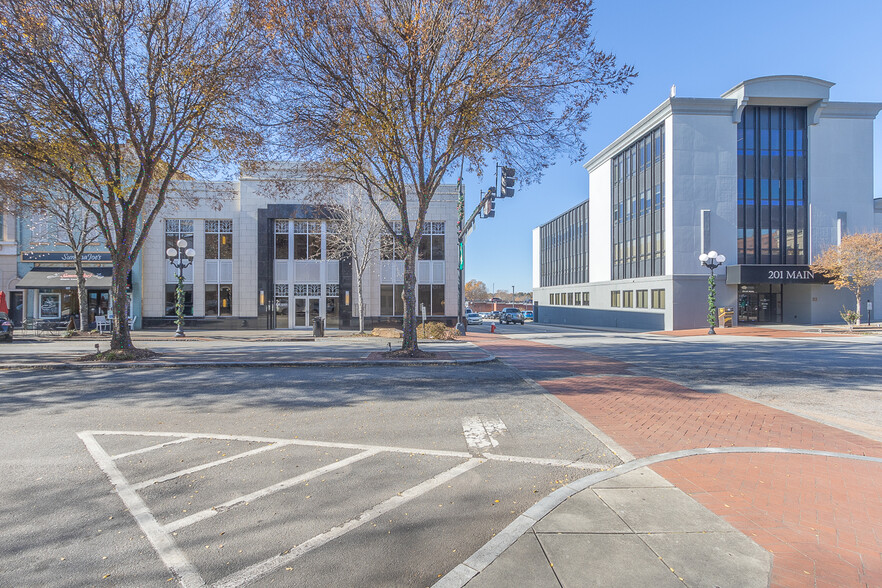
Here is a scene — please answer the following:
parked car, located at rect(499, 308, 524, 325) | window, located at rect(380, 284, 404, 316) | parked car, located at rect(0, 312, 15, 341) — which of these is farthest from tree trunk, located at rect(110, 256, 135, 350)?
parked car, located at rect(499, 308, 524, 325)

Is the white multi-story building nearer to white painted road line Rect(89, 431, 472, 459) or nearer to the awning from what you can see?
the awning

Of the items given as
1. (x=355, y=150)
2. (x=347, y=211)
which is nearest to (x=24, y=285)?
(x=347, y=211)

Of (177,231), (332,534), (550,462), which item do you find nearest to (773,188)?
(550,462)

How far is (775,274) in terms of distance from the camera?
3231 cm

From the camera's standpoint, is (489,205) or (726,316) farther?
(726,316)

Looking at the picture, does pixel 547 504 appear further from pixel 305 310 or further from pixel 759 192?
pixel 759 192

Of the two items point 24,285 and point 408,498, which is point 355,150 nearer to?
point 408,498

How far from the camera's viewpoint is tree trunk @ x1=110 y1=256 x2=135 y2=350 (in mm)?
13297

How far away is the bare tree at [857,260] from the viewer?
93.1 feet

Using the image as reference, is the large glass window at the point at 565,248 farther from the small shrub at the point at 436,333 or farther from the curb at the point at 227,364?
the curb at the point at 227,364

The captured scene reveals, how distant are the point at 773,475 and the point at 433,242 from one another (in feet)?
89.3

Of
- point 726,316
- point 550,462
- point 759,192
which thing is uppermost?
point 759,192

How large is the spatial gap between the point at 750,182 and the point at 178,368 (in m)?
39.9

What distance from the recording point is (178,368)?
12023 millimetres
